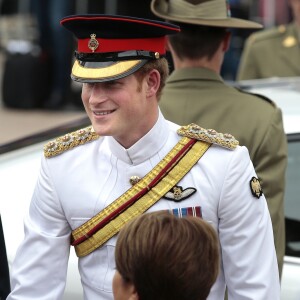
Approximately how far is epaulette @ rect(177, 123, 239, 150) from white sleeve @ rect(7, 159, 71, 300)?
1.35 ft

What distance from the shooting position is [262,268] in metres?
2.95

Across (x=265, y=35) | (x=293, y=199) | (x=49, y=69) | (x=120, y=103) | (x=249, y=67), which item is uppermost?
(x=120, y=103)

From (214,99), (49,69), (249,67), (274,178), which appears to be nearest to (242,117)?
(214,99)

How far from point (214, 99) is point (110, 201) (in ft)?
2.69

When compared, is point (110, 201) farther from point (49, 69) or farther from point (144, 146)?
point (49, 69)

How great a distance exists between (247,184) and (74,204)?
0.47m

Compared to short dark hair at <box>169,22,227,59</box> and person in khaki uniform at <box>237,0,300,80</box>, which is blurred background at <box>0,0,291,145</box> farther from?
short dark hair at <box>169,22,227,59</box>

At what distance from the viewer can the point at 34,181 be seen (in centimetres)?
401

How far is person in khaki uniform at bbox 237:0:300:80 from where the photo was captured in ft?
19.8

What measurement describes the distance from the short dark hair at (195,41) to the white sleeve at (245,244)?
864 mm

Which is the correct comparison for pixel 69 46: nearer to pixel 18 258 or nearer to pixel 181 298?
pixel 18 258

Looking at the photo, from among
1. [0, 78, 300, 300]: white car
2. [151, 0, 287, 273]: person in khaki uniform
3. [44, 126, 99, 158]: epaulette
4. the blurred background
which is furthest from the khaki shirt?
the blurred background

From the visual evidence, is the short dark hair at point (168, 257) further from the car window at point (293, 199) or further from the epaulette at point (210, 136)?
the car window at point (293, 199)

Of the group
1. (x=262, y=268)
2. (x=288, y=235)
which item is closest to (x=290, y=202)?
(x=288, y=235)
